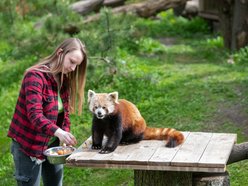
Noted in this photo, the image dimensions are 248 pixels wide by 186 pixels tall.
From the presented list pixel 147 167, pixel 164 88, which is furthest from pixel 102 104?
pixel 164 88

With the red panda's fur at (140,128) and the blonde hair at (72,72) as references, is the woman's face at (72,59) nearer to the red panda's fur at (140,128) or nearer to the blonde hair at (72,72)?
the blonde hair at (72,72)

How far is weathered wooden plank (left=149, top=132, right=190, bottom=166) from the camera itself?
3.89 metres

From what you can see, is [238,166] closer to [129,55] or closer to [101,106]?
[101,106]

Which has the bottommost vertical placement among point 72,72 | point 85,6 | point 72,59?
point 85,6

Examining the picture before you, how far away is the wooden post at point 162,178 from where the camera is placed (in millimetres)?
4324

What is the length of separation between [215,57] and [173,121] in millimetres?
3895

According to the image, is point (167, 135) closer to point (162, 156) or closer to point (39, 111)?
point (162, 156)

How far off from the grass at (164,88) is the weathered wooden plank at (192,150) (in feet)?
4.31

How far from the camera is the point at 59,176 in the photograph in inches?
180

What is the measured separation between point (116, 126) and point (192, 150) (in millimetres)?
570

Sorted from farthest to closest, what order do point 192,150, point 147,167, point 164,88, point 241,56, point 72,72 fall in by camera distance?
point 241,56 < point 164,88 < point 72,72 < point 192,150 < point 147,167

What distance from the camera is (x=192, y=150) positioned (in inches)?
163

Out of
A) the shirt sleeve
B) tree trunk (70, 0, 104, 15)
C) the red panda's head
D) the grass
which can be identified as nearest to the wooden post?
the red panda's head

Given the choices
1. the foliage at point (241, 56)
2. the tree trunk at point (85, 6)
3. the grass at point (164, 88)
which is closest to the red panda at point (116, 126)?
the grass at point (164, 88)
